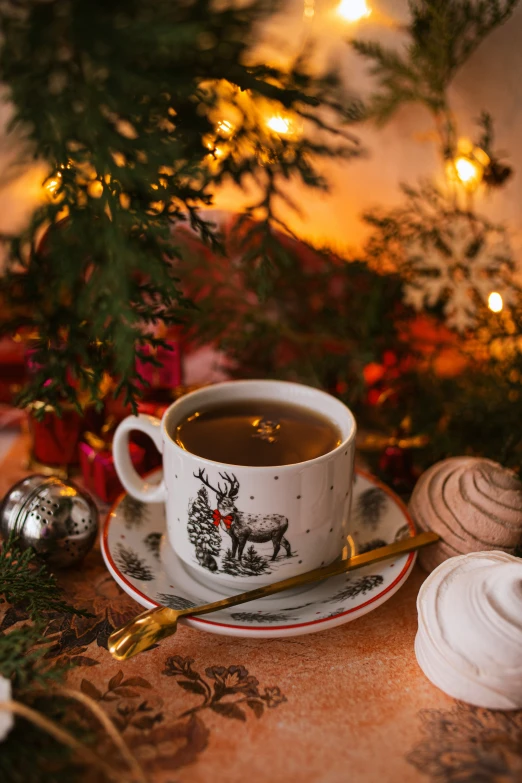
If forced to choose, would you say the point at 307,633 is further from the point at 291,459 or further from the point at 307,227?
the point at 307,227

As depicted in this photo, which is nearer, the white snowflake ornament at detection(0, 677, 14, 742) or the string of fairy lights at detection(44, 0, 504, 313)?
the white snowflake ornament at detection(0, 677, 14, 742)

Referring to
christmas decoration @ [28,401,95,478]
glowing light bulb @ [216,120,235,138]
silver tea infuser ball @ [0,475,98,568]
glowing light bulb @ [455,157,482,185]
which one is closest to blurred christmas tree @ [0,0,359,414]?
glowing light bulb @ [216,120,235,138]

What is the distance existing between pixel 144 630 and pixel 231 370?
1.50ft

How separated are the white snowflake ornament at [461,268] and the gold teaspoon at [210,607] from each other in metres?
0.33

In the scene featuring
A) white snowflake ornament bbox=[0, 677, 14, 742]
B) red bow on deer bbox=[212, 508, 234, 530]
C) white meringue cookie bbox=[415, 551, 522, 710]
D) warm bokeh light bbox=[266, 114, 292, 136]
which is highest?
warm bokeh light bbox=[266, 114, 292, 136]

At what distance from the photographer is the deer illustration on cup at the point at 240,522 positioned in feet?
1.85

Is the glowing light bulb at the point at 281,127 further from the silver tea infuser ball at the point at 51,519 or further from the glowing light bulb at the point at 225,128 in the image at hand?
the silver tea infuser ball at the point at 51,519

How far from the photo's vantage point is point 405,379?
35.5 inches

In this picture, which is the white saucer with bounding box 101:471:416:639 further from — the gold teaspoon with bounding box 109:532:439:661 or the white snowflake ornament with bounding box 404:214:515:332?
the white snowflake ornament with bounding box 404:214:515:332

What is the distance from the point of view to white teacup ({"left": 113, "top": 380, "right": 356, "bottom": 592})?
22.0 inches

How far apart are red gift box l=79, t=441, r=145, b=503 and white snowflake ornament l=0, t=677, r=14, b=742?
312 millimetres

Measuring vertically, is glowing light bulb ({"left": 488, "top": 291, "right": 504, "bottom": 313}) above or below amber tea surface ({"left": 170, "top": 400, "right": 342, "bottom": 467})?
above

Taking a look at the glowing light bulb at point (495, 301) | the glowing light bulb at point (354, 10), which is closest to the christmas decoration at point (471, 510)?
the glowing light bulb at point (495, 301)

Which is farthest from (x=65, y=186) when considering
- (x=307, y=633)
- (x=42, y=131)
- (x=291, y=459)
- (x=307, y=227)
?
(x=307, y=227)
